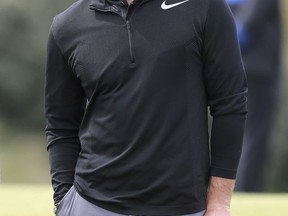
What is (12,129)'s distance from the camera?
12531 mm

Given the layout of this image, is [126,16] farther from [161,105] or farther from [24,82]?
[24,82]

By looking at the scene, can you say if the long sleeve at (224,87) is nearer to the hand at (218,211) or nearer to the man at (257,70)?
the hand at (218,211)

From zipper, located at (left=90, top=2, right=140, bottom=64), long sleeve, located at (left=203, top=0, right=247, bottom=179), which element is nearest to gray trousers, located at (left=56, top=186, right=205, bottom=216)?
long sleeve, located at (left=203, top=0, right=247, bottom=179)

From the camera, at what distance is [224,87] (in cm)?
268

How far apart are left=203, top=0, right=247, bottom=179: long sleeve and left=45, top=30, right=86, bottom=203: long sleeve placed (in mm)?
527

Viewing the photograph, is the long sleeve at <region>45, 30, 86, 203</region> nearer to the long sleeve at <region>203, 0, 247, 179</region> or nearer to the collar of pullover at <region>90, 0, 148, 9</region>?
the collar of pullover at <region>90, 0, 148, 9</region>

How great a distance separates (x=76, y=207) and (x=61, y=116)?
0.37 m

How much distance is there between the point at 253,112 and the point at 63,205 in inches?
146

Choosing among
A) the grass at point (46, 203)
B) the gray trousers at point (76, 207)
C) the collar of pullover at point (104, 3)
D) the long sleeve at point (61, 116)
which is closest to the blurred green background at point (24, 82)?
the grass at point (46, 203)

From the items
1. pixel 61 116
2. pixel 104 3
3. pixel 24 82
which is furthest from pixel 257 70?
pixel 24 82

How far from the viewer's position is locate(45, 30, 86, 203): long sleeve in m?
2.96

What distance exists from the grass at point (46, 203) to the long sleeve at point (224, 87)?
7.87 ft

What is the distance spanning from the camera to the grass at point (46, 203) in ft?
16.7

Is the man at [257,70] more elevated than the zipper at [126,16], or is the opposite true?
the zipper at [126,16]
